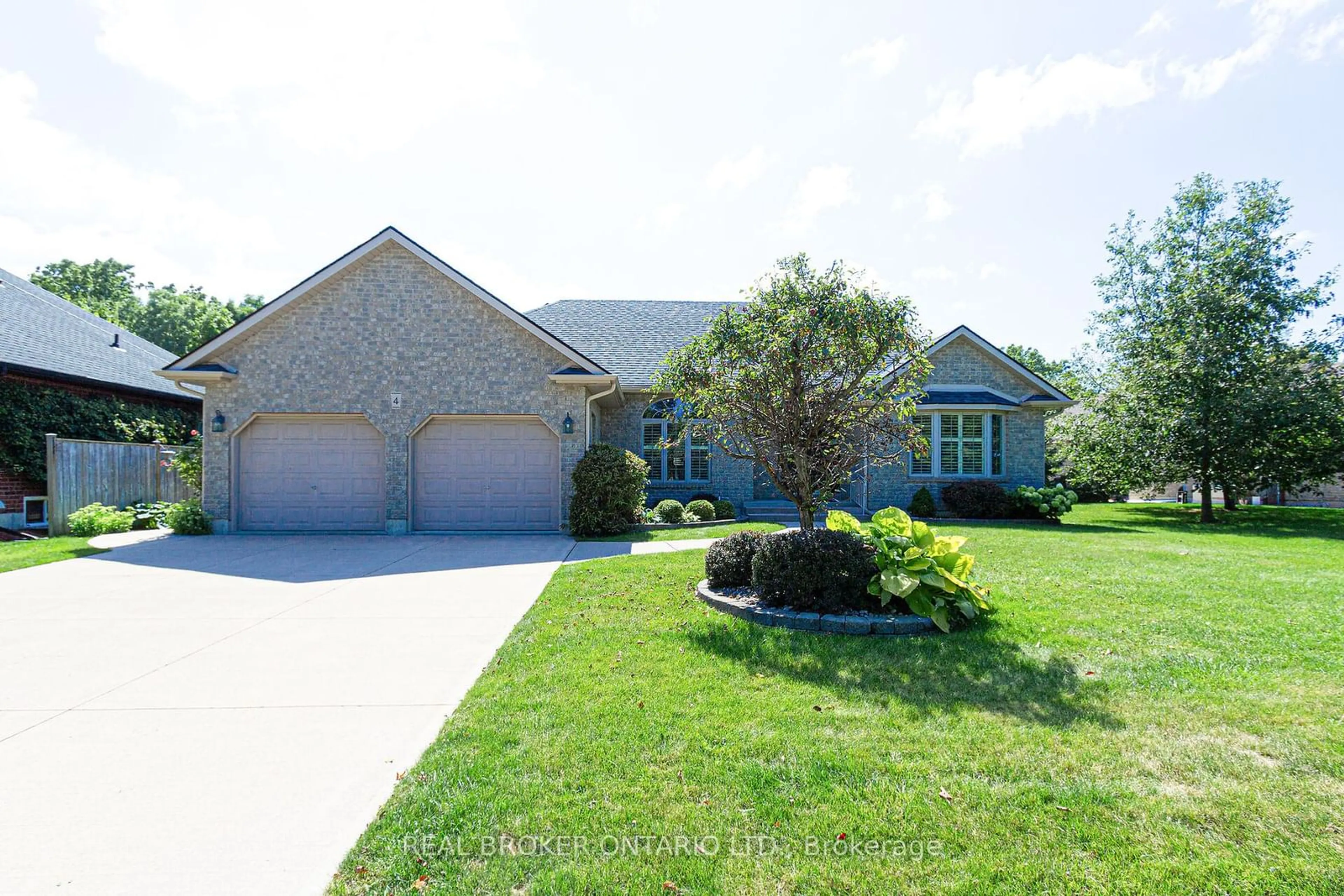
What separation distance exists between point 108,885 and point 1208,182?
29.3m

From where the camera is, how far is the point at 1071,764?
325cm

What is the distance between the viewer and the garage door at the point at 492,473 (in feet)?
45.2

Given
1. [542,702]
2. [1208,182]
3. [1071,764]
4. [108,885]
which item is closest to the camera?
[108,885]

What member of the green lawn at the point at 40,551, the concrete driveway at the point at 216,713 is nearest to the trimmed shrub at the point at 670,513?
the concrete driveway at the point at 216,713

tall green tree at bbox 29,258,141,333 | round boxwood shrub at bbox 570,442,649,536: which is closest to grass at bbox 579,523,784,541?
round boxwood shrub at bbox 570,442,649,536

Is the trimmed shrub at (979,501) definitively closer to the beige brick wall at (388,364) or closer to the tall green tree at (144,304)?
the beige brick wall at (388,364)

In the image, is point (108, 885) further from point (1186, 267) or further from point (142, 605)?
point (1186, 267)

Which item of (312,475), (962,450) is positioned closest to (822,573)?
(312,475)

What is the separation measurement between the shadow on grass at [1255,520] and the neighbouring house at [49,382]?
28.5 meters

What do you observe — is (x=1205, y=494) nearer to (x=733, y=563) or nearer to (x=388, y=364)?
(x=733, y=563)

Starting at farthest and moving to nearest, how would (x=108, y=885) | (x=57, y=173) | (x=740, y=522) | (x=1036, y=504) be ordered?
(x=1036, y=504) < (x=740, y=522) < (x=57, y=173) < (x=108, y=885)

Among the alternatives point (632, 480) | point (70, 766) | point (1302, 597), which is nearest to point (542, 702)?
point (70, 766)

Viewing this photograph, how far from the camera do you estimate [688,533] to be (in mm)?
13594

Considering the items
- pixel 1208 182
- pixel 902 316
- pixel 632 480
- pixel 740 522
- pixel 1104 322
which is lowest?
pixel 740 522
